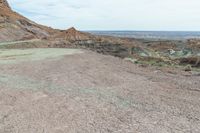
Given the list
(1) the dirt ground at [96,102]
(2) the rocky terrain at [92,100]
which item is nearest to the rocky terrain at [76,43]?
(2) the rocky terrain at [92,100]

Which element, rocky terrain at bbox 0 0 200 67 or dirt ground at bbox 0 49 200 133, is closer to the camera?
dirt ground at bbox 0 49 200 133

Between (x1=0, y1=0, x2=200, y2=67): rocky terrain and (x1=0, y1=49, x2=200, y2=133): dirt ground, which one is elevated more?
(x1=0, y1=49, x2=200, y2=133): dirt ground

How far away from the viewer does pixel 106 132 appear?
6.93m

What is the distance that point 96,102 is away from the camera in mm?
9234

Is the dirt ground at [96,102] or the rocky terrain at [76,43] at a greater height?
the dirt ground at [96,102]

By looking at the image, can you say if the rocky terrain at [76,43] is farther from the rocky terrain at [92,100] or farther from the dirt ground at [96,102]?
the dirt ground at [96,102]

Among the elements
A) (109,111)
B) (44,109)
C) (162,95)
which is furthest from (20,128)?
(162,95)

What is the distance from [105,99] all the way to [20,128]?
2829 mm

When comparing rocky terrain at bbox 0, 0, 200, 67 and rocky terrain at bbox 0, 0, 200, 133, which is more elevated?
rocky terrain at bbox 0, 0, 200, 133

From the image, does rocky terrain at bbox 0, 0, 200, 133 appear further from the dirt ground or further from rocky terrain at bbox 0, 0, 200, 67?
rocky terrain at bbox 0, 0, 200, 67

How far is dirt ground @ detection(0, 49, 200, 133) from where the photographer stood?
24.1 feet

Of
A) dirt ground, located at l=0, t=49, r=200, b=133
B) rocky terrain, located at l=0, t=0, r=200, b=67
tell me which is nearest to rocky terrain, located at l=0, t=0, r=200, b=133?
dirt ground, located at l=0, t=49, r=200, b=133

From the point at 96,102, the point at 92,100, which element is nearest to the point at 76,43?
the point at 92,100

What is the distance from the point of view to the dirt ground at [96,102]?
7340 mm
